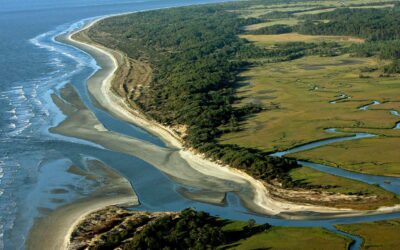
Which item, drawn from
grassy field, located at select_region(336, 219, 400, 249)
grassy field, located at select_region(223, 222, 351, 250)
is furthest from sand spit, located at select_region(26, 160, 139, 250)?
grassy field, located at select_region(336, 219, 400, 249)

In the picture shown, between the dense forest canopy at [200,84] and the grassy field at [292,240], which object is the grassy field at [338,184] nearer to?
the dense forest canopy at [200,84]

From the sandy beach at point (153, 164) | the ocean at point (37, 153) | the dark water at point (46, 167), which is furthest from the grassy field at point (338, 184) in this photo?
the ocean at point (37, 153)

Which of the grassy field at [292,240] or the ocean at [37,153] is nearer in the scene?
the grassy field at [292,240]

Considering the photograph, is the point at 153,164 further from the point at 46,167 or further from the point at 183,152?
the point at 46,167

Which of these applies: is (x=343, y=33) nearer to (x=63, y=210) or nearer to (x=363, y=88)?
(x=363, y=88)

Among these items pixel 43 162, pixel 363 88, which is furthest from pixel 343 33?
pixel 43 162

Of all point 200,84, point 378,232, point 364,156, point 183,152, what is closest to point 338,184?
point 364,156
